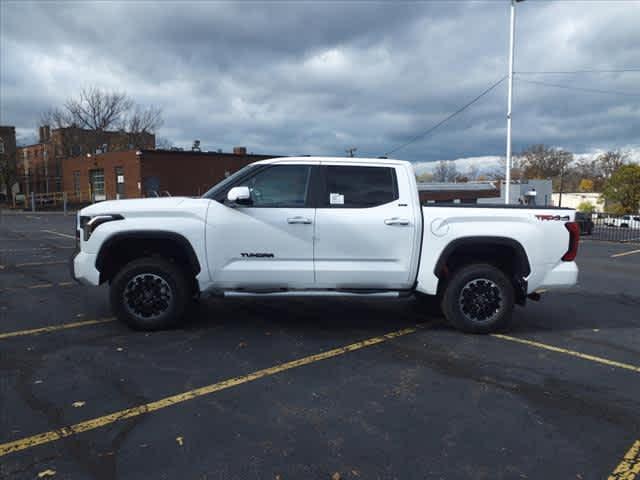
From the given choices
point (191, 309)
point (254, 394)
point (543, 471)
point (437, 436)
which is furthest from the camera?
point (191, 309)

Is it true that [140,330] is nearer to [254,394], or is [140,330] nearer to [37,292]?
[254,394]

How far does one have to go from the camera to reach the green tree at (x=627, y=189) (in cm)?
Answer: 4894

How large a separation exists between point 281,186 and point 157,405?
2.68 metres

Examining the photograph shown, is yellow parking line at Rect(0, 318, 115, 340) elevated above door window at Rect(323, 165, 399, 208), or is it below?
below

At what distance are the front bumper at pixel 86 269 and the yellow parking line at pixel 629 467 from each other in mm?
5031

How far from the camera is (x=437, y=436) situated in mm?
3135

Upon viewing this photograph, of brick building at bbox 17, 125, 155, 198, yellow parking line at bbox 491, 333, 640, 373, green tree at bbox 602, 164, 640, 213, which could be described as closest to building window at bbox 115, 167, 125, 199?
brick building at bbox 17, 125, 155, 198

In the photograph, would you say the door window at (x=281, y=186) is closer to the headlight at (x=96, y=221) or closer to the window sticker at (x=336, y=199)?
the window sticker at (x=336, y=199)

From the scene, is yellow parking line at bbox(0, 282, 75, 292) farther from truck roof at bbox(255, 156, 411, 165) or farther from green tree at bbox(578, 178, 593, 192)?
green tree at bbox(578, 178, 593, 192)

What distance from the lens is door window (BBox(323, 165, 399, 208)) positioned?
5238mm

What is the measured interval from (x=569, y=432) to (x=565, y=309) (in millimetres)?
4164

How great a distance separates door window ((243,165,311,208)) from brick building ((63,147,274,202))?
3403 cm

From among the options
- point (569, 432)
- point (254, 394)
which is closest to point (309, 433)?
point (254, 394)

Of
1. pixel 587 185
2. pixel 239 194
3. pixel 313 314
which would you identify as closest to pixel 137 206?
pixel 239 194
